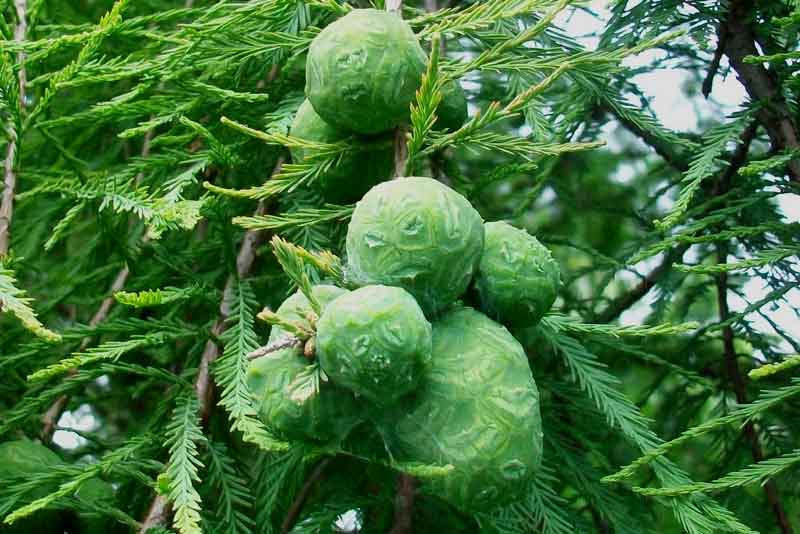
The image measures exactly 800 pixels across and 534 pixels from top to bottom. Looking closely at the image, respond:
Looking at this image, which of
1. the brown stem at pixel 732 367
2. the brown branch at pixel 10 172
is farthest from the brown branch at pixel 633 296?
the brown branch at pixel 10 172

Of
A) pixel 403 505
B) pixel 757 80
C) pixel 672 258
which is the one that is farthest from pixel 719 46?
pixel 403 505

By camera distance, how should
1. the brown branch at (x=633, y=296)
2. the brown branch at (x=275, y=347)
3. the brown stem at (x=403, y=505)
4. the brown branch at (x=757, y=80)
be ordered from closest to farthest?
the brown branch at (x=275, y=347) → the brown stem at (x=403, y=505) → the brown branch at (x=757, y=80) → the brown branch at (x=633, y=296)

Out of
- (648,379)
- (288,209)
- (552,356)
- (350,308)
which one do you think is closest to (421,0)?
(552,356)

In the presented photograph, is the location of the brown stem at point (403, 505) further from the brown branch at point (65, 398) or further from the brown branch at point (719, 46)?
the brown branch at point (719, 46)

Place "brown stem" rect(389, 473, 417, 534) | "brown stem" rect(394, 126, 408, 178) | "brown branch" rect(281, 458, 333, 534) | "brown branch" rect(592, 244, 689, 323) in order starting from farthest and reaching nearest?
"brown branch" rect(592, 244, 689, 323)
"brown branch" rect(281, 458, 333, 534)
"brown stem" rect(389, 473, 417, 534)
"brown stem" rect(394, 126, 408, 178)

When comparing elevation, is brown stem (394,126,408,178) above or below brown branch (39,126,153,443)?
above

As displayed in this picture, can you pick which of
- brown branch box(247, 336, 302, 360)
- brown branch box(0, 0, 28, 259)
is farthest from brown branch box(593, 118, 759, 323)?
brown branch box(0, 0, 28, 259)

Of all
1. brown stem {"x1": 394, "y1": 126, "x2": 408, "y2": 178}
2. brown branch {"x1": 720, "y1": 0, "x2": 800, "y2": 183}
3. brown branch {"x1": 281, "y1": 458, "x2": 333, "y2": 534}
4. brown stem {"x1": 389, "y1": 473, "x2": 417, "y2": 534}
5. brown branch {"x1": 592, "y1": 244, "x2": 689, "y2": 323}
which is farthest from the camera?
brown branch {"x1": 592, "y1": 244, "x2": 689, "y2": 323}

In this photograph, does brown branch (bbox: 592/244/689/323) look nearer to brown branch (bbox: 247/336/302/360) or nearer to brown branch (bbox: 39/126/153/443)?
brown branch (bbox: 39/126/153/443)
